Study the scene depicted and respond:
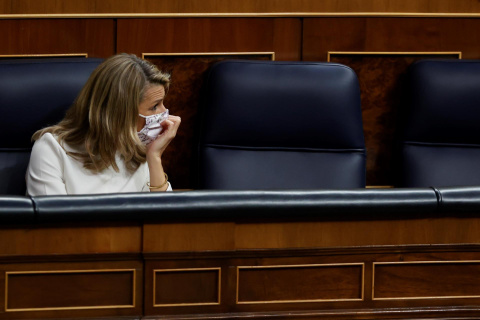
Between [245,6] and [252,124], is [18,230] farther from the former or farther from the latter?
[245,6]

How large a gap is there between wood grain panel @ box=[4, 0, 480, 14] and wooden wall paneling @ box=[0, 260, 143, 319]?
540mm

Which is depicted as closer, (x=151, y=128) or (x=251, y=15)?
(x=151, y=128)

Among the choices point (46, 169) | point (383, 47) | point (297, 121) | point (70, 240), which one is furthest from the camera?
point (383, 47)

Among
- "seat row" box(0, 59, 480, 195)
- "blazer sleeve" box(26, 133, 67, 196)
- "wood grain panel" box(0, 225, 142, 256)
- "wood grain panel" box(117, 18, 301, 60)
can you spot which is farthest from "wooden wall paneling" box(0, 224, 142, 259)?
"wood grain panel" box(117, 18, 301, 60)

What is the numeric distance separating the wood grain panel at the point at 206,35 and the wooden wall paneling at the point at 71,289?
0.51 m

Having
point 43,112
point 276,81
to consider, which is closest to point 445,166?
point 276,81

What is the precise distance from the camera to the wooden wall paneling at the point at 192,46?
1022 millimetres

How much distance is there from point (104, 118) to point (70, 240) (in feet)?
0.92

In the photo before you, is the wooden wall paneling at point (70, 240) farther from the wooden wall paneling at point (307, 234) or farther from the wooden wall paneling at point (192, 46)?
the wooden wall paneling at point (192, 46)

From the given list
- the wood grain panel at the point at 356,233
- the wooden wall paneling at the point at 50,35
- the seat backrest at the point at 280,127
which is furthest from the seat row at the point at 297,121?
the wood grain panel at the point at 356,233

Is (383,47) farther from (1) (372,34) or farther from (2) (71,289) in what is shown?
(2) (71,289)

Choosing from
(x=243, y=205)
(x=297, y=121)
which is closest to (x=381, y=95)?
(x=297, y=121)

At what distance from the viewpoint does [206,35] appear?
3.37ft

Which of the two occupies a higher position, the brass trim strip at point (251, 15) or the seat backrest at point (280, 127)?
the brass trim strip at point (251, 15)
